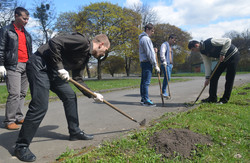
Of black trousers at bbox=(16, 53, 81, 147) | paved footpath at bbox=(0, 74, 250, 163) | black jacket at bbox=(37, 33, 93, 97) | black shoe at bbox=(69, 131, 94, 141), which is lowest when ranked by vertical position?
paved footpath at bbox=(0, 74, 250, 163)

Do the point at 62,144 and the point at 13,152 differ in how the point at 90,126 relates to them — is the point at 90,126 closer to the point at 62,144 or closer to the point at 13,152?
the point at 62,144

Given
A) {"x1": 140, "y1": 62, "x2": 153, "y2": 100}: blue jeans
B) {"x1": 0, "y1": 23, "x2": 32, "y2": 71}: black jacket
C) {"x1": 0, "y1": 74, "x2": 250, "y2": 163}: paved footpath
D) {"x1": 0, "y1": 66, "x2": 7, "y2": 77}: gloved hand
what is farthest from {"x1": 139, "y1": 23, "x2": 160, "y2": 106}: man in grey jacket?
{"x1": 0, "y1": 66, "x2": 7, "y2": 77}: gloved hand

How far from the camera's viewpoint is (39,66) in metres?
2.75

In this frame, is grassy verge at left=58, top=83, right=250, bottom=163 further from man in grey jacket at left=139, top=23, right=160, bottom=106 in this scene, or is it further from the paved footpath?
man in grey jacket at left=139, top=23, right=160, bottom=106

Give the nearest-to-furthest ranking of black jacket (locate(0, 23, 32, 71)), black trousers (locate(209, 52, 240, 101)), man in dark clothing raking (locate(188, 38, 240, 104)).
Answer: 1. black jacket (locate(0, 23, 32, 71))
2. man in dark clothing raking (locate(188, 38, 240, 104))
3. black trousers (locate(209, 52, 240, 101))

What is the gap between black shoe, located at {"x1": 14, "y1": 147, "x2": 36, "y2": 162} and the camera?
95.7 inches

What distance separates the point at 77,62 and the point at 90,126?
57.6 inches

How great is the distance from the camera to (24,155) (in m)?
2.46

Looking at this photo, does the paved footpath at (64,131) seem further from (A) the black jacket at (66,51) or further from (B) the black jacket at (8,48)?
(B) the black jacket at (8,48)

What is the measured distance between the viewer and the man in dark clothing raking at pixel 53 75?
8.44 ft

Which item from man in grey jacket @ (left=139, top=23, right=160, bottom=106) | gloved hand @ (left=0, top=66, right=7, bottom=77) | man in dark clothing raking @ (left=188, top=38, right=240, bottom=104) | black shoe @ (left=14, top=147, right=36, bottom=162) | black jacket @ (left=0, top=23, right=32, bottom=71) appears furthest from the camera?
man in grey jacket @ (left=139, top=23, right=160, bottom=106)

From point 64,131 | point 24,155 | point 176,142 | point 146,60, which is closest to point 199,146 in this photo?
point 176,142

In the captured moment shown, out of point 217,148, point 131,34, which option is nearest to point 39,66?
point 217,148

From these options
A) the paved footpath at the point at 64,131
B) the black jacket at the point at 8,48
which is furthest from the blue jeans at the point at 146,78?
the black jacket at the point at 8,48
